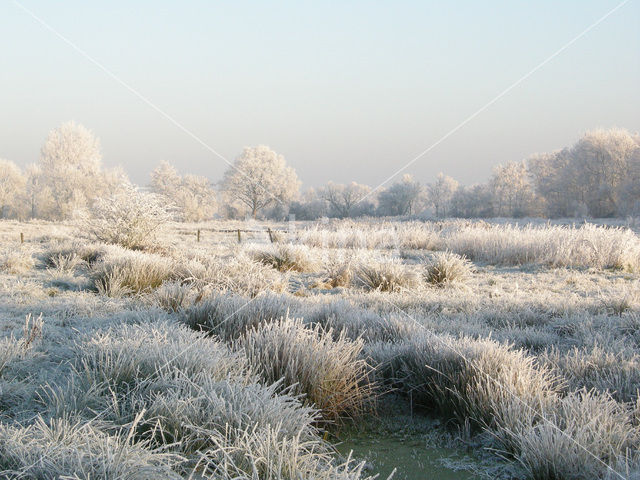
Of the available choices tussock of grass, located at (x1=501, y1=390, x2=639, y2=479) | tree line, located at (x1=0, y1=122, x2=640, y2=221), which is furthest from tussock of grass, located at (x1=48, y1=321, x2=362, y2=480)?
tree line, located at (x1=0, y1=122, x2=640, y2=221)

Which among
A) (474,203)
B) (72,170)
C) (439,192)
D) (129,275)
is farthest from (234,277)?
(439,192)

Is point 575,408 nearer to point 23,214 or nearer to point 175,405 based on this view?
point 175,405

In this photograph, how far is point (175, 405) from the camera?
271 centimetres

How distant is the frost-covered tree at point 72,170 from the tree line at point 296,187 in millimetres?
84

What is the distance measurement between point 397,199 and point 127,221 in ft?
150

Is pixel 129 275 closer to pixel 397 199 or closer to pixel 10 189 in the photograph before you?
pixel 10 189

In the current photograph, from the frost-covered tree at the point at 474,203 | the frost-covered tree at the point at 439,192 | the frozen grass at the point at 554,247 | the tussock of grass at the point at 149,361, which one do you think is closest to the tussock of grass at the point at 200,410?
the tussock of grass at the point at 149,361

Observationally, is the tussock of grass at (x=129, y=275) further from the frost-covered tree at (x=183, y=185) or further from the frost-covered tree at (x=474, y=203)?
the frost-covered tree at (x=183, y=185)

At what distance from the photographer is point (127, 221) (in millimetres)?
14023

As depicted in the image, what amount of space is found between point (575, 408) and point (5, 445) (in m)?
2.95

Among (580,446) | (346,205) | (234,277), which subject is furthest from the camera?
(346,205)

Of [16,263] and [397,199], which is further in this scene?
[397,199]

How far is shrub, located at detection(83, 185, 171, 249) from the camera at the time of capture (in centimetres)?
1387

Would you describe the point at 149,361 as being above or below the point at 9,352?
above
